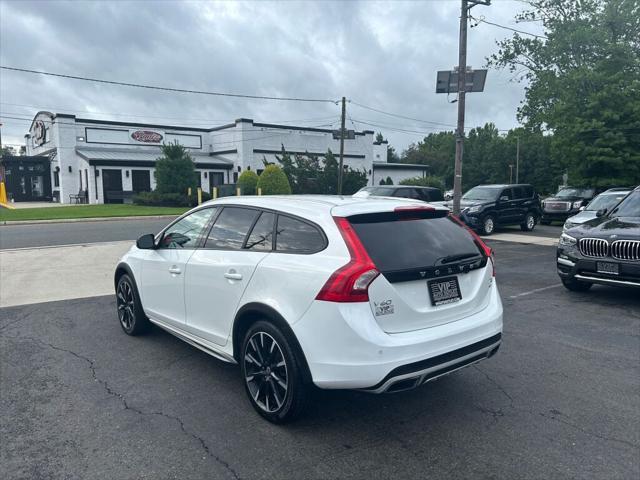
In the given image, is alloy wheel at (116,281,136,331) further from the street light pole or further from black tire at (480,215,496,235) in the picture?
black tire at (480,215,496,235)

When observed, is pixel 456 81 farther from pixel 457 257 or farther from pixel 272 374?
pixel 272 374

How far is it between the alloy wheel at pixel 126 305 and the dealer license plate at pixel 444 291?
3509mm

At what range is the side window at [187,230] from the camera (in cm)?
471

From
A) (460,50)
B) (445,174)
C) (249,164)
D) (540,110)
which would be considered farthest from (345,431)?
(445,174)

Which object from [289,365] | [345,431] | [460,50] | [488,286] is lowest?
[345,431]

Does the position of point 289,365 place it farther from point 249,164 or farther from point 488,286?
point 249,164

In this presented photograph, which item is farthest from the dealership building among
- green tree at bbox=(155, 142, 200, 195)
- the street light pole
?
the street light pole

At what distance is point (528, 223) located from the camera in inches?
758

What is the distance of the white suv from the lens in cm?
322

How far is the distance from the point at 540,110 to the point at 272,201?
33.9 m

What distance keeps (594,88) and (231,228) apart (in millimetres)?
26869

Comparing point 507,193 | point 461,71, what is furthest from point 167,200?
point 507,193

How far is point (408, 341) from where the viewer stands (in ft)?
10.8

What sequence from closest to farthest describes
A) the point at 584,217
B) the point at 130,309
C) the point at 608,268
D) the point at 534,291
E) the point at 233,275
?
1. the point at 233,275
2. the point at 130,309
3. the point at 608,268
4. the point at 534,291
5. the point at 584,217
